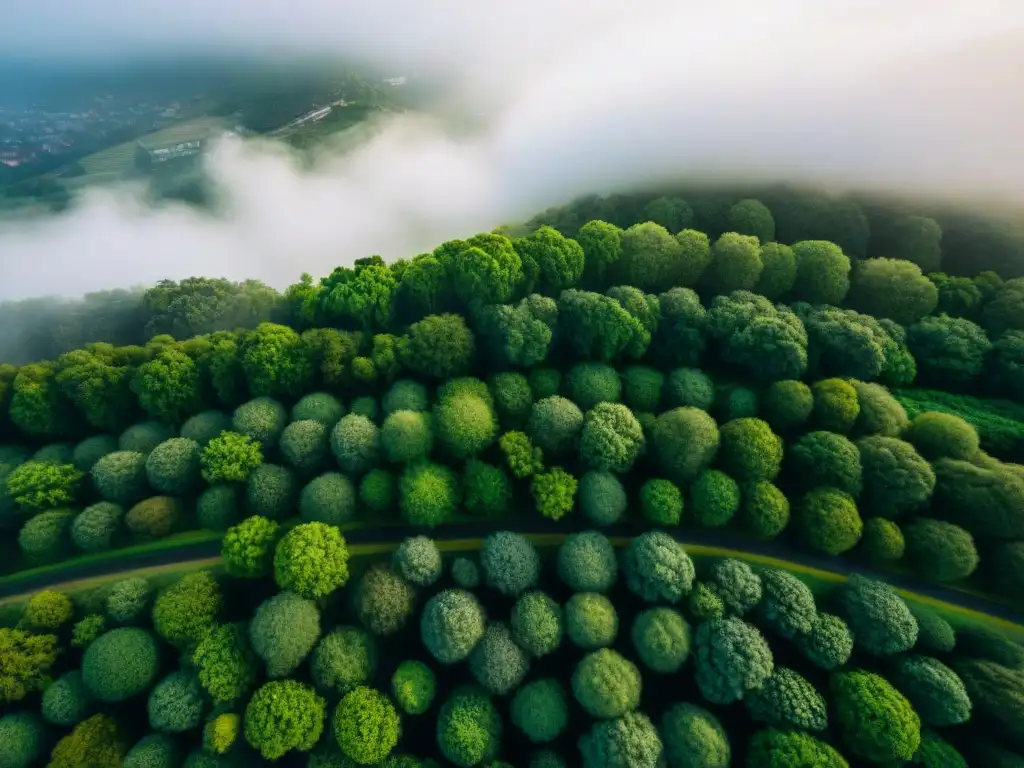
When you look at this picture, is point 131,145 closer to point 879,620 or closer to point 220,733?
point 220,733

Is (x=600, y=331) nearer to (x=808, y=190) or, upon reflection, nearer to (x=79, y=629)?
(x=808, y=190)

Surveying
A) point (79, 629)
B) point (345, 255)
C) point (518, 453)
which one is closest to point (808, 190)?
point (518, 453)

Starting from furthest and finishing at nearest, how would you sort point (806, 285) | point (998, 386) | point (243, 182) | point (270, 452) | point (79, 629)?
1. point (243, 182)
2. point (806, 285)
3. point (998, 386)
4. point (270, 452)
5. point (79, 629)

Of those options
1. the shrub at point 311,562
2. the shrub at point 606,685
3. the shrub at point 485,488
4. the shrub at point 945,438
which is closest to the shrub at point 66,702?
the shrub at point 311,562

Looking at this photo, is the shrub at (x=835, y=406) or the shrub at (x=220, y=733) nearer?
the shrub at (x=220, y=733)

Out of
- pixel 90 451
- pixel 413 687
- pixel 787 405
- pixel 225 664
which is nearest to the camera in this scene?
pixel 225 664

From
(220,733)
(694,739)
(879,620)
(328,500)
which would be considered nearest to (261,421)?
(328,500)

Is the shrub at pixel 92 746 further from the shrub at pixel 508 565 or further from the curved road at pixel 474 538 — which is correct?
the shrub at pixel 508 565
